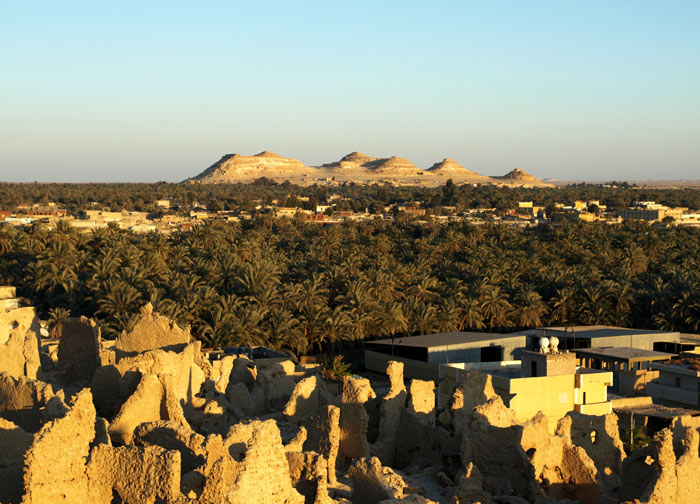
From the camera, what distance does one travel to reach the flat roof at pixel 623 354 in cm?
3222

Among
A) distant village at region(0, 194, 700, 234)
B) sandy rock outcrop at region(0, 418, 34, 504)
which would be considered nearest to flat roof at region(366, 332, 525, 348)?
sandy rock outcrop at region(0, 418, 34, 504)

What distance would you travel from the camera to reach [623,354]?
3312cm

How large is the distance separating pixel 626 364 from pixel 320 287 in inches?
639

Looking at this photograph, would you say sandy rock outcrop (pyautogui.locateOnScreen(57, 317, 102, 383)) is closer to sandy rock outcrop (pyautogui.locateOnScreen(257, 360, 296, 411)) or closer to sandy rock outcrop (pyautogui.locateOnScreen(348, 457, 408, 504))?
sandy rock outcrop (pyautogui.locateOnScreen(257, 360, 296, 411))

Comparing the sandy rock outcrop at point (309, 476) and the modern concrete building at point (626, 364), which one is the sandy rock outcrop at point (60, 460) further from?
the modern concrete building at point (626, 364)

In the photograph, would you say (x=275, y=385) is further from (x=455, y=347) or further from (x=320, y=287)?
(x=320, y=287)

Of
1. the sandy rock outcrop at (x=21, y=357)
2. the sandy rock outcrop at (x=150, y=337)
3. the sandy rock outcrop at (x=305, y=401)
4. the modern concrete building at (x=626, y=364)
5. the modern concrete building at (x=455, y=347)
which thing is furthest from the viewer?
the modern concrete building at (x=455, y=347)

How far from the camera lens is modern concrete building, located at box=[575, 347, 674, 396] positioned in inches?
1227

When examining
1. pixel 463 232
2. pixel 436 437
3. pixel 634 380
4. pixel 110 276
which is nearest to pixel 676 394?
pixel 634 380

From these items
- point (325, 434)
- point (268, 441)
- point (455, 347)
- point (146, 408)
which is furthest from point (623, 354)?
point (268, 441)

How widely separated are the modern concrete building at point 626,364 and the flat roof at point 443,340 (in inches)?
144

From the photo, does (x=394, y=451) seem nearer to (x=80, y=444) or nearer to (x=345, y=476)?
(x=345, y=476)

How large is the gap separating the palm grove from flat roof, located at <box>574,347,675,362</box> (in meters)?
8.51

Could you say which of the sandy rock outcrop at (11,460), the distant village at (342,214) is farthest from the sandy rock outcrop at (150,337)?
the distant village at (342,214)
